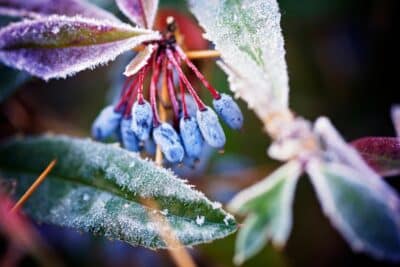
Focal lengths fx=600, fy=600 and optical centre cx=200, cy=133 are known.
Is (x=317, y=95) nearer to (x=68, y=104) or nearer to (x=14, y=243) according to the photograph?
(x=68, y=104)

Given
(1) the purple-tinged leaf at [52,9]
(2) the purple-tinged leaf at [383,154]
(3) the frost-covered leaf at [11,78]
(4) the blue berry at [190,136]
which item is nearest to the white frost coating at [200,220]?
(4) the blue berry at [190,136]

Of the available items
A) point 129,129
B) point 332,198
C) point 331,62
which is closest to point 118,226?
point 129,129

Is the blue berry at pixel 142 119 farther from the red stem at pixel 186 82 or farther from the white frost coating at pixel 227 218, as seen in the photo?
the white frost coating at pixel 227 218

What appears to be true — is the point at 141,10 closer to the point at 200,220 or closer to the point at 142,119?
the point at 142,119

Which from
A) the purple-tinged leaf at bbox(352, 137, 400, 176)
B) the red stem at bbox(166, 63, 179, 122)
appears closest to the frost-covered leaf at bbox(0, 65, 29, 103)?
the red stem at bbox(166, 63, 179, 122)

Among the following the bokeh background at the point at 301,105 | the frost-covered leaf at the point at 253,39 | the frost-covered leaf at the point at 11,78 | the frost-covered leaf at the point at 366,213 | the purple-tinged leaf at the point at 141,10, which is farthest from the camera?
the bokeh background at the point at 301,105

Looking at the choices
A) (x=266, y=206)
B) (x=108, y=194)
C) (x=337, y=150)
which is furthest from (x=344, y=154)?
(x=108, y=194)
